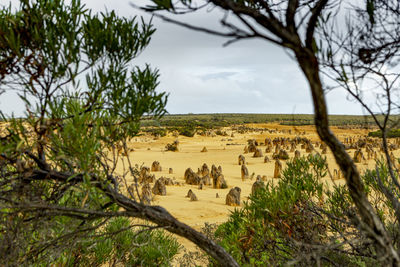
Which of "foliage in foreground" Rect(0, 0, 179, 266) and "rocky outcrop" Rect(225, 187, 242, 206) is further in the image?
"rocky outcrop" Rect(225, 187, 242, 206)

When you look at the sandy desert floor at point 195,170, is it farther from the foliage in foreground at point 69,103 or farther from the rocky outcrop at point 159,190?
the foliage in foreground at point 69,103

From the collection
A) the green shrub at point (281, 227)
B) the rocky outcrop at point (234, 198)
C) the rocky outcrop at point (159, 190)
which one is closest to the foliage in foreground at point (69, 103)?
the green shrub at point (281, 227)

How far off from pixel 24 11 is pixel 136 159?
18.4 m

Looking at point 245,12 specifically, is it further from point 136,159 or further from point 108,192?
point 136,159

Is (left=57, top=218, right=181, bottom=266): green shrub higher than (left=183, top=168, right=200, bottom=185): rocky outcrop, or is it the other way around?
(left=57, top=218, right=181, bottom=266): green shrub

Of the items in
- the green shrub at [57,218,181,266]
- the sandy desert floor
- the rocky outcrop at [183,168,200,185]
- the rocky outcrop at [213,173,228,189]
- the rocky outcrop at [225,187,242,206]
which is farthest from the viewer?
the rocky outcrop at [183,168,200,185]

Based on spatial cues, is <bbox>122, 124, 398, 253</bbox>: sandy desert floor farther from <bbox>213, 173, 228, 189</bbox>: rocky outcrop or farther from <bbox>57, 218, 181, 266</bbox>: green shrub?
<bbox>57, 218, 181, 266</bbox>: green shrub

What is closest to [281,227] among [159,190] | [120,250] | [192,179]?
[120,250]

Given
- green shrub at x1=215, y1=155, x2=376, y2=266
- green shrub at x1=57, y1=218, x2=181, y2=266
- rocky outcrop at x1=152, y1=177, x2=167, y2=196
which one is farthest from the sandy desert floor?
green shrub at x1=57, y1=218, x2=181, y2=266

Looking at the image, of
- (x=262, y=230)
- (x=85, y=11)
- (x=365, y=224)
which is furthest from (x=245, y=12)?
(x=262, y=230)

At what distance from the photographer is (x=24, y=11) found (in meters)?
2.07

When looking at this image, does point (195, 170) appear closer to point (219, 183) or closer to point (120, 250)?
point (219, 183)

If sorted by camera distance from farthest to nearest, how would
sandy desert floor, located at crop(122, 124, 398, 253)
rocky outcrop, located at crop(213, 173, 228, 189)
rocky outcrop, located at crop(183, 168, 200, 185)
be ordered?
rocky outcrop, located at crop(183, 168, 200, 185)
rocky outcrop, located at crop(213, 173, 228, 189)
sandy desert floor, located at crop(122, 124, 398, 253)

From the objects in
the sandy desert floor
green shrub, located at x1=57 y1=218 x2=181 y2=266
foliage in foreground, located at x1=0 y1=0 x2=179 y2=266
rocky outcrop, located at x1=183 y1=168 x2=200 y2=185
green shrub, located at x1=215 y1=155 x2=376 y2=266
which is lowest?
the sandy desert floor
